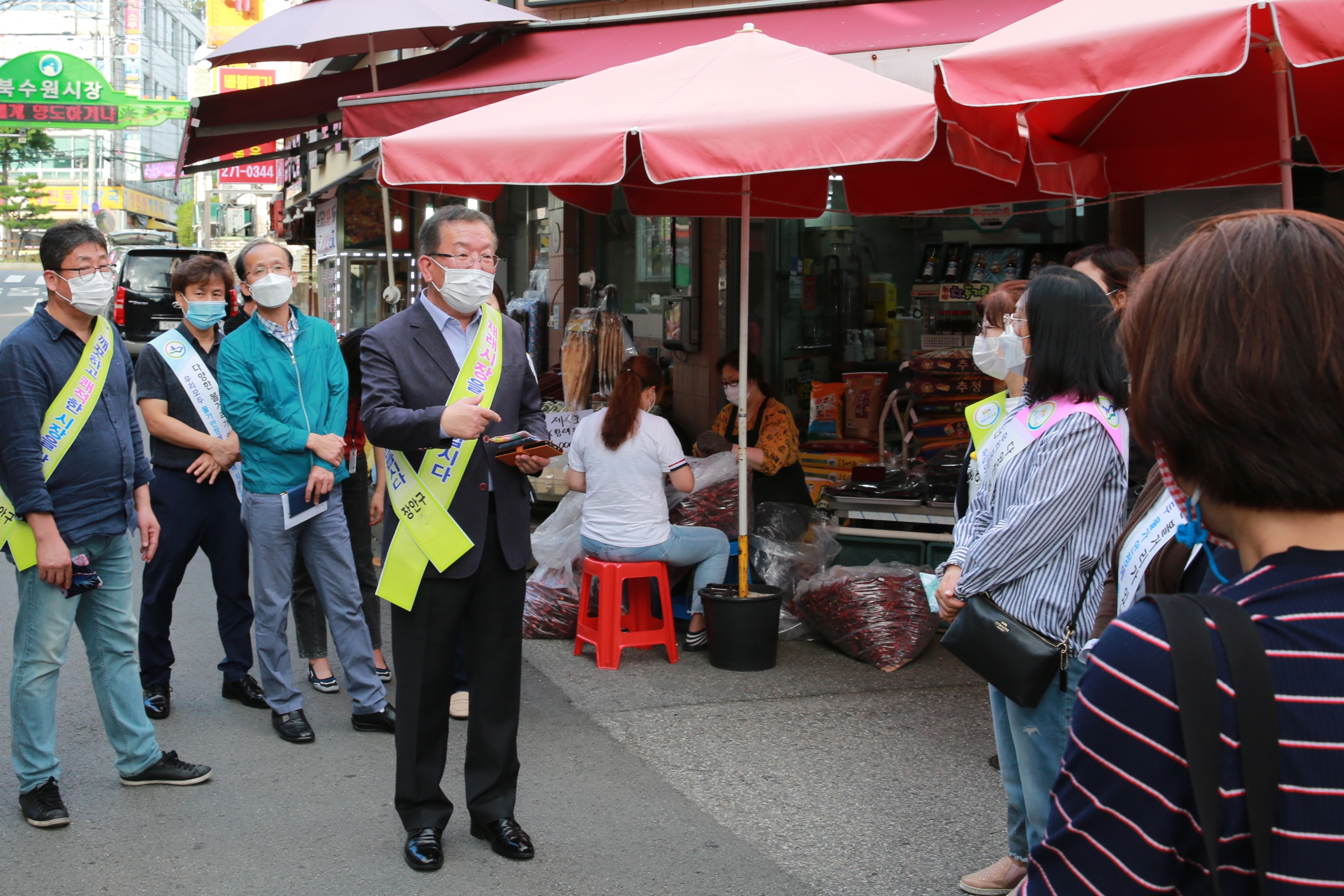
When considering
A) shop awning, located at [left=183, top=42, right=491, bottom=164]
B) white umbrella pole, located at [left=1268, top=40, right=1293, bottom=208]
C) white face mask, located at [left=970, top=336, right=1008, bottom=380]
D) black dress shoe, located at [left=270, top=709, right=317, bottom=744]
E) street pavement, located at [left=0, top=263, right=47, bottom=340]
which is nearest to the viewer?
white face mask, located at [left=970, top=336, right=1008, bottom=380]

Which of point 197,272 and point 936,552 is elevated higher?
point 197,272

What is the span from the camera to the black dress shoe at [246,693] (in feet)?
16.9

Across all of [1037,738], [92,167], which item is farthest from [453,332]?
[92,167]

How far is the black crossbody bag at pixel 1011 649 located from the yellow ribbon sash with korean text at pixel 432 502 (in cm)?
152

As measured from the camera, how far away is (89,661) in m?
4.09

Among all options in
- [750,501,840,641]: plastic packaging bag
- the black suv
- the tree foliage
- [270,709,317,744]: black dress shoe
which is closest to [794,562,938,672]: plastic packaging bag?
[750,501,840,641]: plastic packaging bag

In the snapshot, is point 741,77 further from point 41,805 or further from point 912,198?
point 41,805

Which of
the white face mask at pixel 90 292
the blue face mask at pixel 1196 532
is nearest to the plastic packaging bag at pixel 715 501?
the white face mask at pixel 90 292

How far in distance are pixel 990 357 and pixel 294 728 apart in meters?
3.13

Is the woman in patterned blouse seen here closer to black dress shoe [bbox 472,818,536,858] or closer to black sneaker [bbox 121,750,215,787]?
black dress shoe [bbox 472,818,536,858]

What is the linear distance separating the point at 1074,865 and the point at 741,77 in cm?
433

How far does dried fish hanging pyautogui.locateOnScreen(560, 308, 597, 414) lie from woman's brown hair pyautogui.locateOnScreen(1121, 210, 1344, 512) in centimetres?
687

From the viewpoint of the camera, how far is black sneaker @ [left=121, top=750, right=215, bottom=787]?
4.20 m

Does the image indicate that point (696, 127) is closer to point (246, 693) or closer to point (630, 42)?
point (246, 693)
